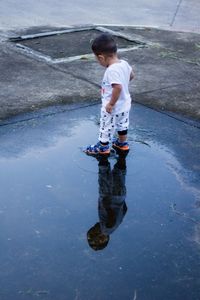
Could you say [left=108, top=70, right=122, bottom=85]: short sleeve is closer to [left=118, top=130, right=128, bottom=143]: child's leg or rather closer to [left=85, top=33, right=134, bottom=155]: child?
[left=85, top=33, right=134, bottom=155]: child

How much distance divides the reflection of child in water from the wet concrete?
16mm

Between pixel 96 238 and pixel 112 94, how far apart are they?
147 centimetres

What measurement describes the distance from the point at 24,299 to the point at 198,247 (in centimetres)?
133

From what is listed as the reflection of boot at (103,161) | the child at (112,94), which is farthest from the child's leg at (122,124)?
the reflection of boot at (103,161)

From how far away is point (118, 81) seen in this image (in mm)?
4359

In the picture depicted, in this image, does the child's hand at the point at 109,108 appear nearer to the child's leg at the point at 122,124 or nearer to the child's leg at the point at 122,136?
the child's leg at the point at 122,124

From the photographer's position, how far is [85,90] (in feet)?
20.9

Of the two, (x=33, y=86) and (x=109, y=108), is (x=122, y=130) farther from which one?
(x=33, y=86)

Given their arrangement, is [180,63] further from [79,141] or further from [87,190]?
[87,190]

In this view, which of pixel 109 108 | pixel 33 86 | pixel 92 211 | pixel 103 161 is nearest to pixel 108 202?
pixel 92 211

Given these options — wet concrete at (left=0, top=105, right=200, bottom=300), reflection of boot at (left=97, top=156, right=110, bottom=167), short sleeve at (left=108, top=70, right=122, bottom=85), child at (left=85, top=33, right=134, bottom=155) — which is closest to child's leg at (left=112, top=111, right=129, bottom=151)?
child at (left=85, top=33, right=134, bottom=155)

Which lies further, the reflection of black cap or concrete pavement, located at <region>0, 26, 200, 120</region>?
concrete pavement, located at <region>0, 26, 200, 120</region>

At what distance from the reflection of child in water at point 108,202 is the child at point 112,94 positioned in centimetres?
17

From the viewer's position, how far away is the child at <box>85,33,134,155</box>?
438 centimetres
